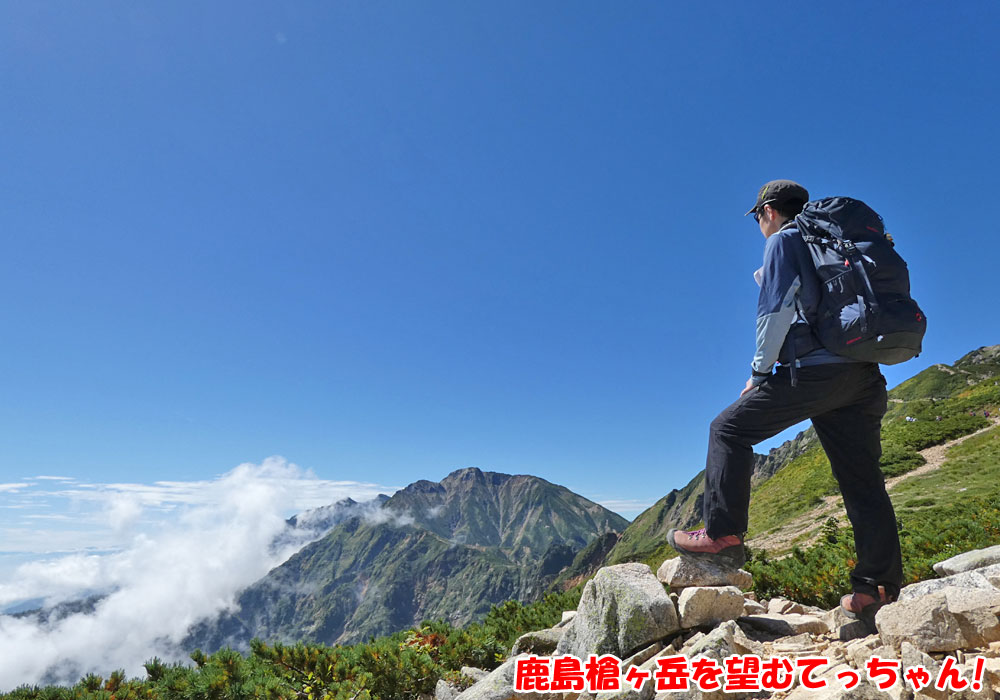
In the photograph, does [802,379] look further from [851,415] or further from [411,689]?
[411,689]

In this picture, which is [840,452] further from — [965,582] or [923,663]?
[965,582]

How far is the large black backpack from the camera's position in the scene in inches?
166

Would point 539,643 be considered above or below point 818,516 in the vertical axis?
below

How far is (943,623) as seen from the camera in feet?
13.5

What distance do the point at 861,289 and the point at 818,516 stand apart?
30018 mm

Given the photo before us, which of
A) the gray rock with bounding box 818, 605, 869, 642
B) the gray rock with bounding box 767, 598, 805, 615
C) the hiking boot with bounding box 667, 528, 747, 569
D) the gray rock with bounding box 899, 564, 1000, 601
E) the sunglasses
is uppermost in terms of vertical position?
the sunglasses

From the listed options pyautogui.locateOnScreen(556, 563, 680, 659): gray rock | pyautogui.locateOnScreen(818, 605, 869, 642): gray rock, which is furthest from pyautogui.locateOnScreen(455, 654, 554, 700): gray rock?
pyautogui.locateOnScreen(818, 605, 869, 642): gray rock

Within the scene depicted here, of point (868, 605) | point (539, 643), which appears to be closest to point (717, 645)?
point (868, 605)

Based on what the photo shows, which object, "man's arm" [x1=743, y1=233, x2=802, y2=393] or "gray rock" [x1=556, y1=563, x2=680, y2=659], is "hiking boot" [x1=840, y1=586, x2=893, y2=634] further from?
"man's arm" [x1=743, y1=233, x2=802, y2=393]

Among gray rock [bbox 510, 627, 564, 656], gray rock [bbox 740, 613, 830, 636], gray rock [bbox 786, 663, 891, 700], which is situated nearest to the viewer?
gray rock [bbox 786, 663, 891, 700]

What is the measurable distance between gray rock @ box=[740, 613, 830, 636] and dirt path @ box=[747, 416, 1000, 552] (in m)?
16.5

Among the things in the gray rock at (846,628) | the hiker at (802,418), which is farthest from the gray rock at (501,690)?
the gray rock at (846,628)

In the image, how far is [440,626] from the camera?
9219mm

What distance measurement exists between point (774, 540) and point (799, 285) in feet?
83.0
